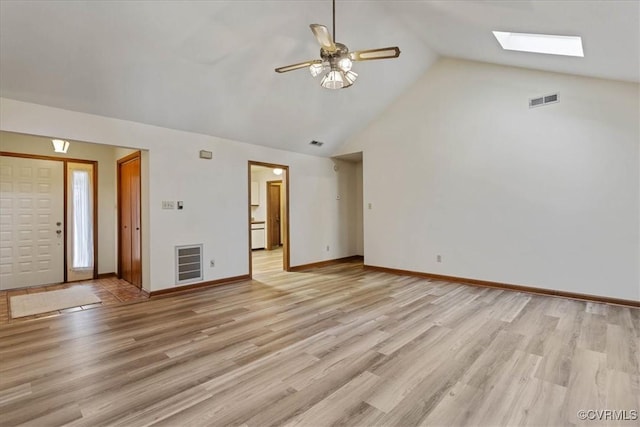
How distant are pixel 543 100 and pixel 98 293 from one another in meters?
7.19

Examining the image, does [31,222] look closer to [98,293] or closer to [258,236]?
[98,293]

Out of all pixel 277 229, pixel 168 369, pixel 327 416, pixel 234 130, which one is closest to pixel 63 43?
pixel 234 130

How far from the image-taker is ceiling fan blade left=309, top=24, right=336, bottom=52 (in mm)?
2453

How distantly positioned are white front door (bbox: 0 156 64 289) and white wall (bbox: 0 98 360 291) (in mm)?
2225

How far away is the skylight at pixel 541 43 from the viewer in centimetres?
338

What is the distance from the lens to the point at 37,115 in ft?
11.5

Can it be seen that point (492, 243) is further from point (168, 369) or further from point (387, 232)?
point (168, 369)

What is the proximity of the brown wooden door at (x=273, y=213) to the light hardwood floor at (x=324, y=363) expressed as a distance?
5.45m

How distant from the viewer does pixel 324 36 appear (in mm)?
2566

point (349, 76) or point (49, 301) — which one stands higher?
point (349, 76)

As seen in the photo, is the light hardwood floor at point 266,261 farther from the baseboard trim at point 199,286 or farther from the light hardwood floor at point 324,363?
the light hardwood floor at point 324,363

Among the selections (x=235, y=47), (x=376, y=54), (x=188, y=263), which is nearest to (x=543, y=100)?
(x=376, y=54)

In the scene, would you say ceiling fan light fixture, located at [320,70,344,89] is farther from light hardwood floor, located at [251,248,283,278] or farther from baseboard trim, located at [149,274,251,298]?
light hardwood floor, located at [251,248,283,278]

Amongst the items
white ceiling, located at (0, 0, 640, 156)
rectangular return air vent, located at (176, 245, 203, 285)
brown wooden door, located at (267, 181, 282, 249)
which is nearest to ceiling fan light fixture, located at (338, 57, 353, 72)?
white ceiling, located at (0, 0, 640, 156)
